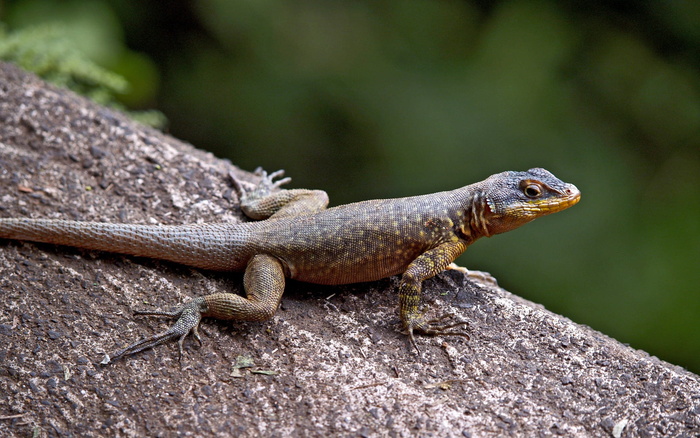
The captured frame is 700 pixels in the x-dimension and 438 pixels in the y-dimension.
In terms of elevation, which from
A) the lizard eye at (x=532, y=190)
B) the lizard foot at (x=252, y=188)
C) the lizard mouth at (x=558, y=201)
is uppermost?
the lizard foot at (x=252, y=188)

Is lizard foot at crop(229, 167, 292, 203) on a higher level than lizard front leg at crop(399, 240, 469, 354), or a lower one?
higher

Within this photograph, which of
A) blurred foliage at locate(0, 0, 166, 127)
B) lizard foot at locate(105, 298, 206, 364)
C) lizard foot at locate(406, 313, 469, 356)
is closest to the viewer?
Answer: lizard foot at locate(105, 298, 206, 364)

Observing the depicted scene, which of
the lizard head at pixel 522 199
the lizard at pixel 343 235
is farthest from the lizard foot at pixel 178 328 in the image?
the lizard head at pixel 522 199

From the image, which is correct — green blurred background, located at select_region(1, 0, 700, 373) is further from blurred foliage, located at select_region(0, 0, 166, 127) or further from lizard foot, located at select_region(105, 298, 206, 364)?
lizard foot, located at select_region(105, 298, 206, 364)

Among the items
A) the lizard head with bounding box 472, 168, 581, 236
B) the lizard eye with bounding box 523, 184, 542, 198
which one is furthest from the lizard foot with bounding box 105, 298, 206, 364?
the lizard eye with bounding box 523, 184, 542, 198

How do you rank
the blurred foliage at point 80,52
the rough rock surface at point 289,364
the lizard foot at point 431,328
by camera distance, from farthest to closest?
1. the blurred foliage at point 80,52
2. the lizard foot at point 431,328
3. the rough rock surface at point 289,364

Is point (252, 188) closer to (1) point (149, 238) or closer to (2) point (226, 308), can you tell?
(1) point (149, 238)

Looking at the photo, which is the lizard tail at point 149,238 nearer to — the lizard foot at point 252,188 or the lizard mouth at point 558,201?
the lizard foot at point 252,188

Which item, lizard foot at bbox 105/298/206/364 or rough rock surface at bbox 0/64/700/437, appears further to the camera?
lizard foot at bbox 105/298/206/364
